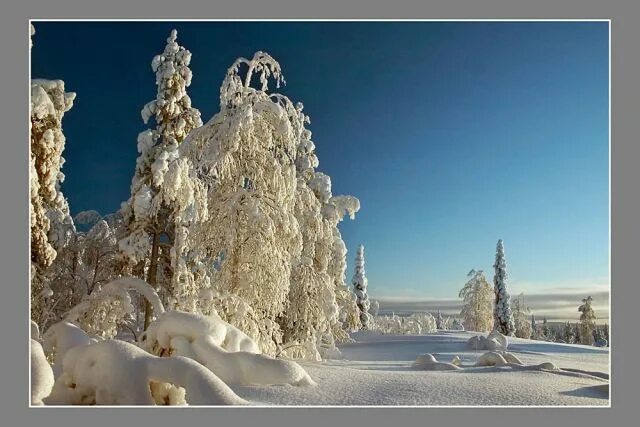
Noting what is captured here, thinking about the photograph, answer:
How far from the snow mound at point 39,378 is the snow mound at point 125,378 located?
5.8 inches

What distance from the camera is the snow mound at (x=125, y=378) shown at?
5.66 m

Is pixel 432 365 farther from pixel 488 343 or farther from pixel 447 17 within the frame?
pixel 488 343

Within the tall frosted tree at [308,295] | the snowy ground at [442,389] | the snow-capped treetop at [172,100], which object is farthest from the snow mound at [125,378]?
the snow-capped treetop at [172,100]

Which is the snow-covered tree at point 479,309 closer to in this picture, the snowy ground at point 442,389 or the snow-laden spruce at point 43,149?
the snowy ground at point 442,389

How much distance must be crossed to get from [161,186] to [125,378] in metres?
5.12

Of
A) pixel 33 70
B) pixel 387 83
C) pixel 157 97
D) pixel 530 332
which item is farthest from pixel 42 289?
pixel 530 332

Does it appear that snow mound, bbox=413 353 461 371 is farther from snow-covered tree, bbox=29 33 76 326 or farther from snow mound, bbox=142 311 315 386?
snow-covered tree, bbox=29 33 76 326

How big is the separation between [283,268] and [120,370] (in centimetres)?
372

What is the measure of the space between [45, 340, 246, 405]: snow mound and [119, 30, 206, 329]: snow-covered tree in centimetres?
393

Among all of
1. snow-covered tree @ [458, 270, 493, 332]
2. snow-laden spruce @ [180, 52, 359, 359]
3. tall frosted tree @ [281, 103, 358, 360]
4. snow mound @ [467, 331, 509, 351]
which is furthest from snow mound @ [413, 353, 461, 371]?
snow-covered tree @ [458, 270, 493, 332]

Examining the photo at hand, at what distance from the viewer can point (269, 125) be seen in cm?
927

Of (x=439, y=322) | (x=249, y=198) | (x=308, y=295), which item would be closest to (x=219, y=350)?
(x=249, y=198)

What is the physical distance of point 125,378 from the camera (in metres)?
5.84

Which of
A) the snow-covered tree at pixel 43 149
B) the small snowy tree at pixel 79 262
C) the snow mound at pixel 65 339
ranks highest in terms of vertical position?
the snow-covered tree at pixel 43 149
